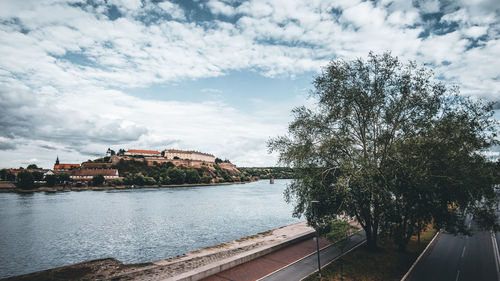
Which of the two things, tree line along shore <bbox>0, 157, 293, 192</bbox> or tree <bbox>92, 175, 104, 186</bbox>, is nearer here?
tree line along shore <bbox>0, 157, 293, 192</bbox>

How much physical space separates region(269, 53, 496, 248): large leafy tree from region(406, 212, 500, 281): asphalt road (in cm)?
267

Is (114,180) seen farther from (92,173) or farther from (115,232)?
(115,232)

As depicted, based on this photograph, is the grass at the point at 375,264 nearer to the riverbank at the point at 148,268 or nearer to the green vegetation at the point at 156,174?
the riverbank at the point at 148,268

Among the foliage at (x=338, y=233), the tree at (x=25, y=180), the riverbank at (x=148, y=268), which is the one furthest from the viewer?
the tree at (x=25, y=180)

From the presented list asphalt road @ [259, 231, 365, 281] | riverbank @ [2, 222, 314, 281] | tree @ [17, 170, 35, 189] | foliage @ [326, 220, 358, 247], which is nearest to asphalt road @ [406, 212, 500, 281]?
foliage @ [326, 220, 358, 247]

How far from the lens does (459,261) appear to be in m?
19.8

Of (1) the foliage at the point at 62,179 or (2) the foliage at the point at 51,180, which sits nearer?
(2) the foliage at the point at 51,180

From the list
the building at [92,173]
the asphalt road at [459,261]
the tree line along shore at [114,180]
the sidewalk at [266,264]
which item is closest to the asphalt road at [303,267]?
the sidewalk at [266,264]

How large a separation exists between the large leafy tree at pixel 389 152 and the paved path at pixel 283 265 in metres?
2.92

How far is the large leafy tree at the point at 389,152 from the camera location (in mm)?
14703

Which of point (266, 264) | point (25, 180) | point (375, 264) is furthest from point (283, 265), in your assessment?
point (25, 180)

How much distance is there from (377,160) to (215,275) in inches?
493

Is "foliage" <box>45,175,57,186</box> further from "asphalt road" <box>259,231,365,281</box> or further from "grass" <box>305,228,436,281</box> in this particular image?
"grass" <box>305,228,436,281</box>

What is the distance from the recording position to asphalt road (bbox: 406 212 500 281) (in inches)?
657
